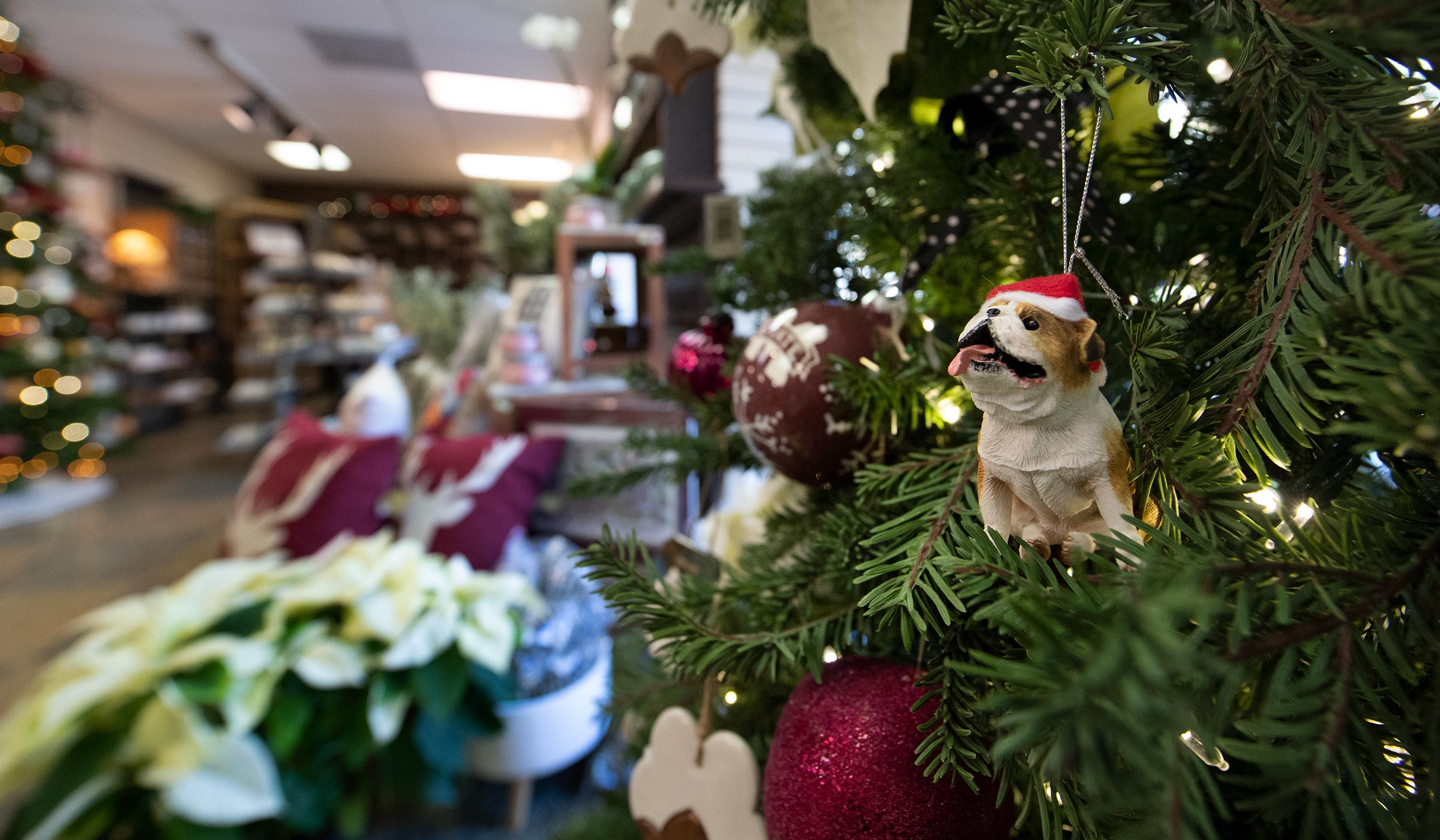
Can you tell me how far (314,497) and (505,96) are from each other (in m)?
4.54

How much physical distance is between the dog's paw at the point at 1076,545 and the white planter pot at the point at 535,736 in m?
1.00

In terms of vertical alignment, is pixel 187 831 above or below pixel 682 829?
below

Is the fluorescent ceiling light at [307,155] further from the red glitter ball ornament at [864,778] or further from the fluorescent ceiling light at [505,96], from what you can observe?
the red glitter ball ornament at [864,778]

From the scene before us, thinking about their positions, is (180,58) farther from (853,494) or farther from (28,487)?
(853,494)

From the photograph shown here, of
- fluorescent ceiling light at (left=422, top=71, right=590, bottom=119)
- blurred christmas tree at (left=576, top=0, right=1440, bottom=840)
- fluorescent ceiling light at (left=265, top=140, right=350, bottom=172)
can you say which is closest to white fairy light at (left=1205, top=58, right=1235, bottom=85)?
blurred christmas tree at (left=576, top=0, right=1440, bottom=840)

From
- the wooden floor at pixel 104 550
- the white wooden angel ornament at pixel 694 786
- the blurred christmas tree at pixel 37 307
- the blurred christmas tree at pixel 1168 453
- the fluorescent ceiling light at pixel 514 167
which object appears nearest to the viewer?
the blurred christmas tree at pixel 1168 453

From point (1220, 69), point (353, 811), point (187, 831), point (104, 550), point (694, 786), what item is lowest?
point (104, 550)

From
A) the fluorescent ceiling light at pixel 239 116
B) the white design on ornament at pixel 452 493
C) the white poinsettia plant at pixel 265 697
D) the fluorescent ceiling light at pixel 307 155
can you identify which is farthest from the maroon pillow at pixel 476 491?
the fluorescent ceiling light at pixel 307 155

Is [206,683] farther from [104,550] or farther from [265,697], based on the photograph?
[104,550]

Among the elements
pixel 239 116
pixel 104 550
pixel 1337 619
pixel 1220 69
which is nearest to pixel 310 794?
pixel 1337 619

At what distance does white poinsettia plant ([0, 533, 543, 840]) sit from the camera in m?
0.84

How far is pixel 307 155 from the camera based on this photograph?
24.6 feet

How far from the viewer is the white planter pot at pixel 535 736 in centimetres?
114

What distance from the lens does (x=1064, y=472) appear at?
0.26 m
